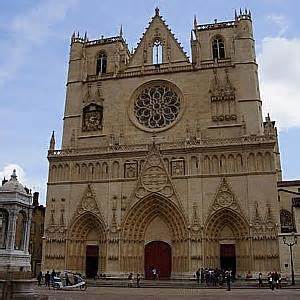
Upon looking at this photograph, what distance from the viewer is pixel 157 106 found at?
3534cm

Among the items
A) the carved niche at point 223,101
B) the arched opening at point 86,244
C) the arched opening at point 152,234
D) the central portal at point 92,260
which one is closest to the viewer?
the arched opening at point 152,234

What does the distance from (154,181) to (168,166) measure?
62.7 inches

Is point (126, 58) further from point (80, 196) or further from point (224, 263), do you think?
point (224, 263)

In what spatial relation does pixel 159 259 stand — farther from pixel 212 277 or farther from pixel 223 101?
pixel 223 101

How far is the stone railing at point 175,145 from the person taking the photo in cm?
3078

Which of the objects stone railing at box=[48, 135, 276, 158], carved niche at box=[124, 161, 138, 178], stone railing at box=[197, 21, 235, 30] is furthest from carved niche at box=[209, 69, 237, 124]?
carved niche at box=[124, 161, 138, 178]

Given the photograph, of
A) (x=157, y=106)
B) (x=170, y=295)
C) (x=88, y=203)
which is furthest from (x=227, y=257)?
(x=157, y=106)

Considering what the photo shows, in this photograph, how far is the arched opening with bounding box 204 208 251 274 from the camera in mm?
29250

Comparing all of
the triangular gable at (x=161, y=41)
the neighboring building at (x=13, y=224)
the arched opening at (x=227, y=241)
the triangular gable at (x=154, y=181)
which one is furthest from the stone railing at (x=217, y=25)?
the neighboring building at (x=13, y=224)

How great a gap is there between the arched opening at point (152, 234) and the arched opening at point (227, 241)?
1.97 meters

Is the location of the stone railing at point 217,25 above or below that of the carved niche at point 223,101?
above

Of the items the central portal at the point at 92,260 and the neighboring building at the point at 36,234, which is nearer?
the central portal at the point at 92,260

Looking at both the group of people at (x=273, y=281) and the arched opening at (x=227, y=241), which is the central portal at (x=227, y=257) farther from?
the group of people at (x=273, y=281)

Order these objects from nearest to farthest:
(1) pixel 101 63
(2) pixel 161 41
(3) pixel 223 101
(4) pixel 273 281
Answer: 1. (4) pixel 273 281
2. (3) pixel 223 101
3. (2) pixel 161 41
4. (1) pixel 101 63
